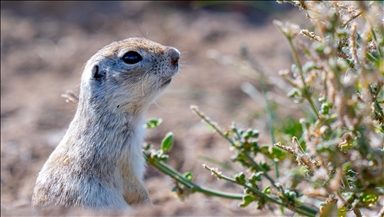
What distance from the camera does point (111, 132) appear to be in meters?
3.26

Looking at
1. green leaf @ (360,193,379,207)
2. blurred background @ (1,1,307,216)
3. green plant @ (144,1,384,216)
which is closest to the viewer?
green plant @ (144,1,384,216)

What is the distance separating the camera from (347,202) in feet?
6.25

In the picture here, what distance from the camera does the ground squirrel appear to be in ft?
10.2

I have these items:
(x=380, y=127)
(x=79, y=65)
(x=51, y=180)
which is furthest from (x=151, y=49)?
(x=79, y=65)

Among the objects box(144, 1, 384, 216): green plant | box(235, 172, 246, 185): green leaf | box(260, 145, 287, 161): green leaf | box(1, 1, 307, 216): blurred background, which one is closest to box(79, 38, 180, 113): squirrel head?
box(1, 1, 307, 216): blurred background

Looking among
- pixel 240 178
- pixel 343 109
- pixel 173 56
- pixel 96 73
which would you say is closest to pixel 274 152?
pixel 240 178

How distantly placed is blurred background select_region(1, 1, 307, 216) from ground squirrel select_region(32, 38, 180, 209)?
0.24 meters

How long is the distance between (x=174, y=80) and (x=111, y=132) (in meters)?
1.75

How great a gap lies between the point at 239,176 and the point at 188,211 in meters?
0.73

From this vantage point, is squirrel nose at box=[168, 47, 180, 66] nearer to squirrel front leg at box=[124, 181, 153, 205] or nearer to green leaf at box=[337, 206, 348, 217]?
squirrel front leg at box=[124, 181, 153, 205]

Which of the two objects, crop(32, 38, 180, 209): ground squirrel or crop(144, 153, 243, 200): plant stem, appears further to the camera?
crop(32, 38, 180, 209): ground squirrel

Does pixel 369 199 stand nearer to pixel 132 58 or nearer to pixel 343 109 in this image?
pixel 343 109

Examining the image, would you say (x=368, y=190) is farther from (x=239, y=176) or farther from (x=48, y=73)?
(x=48, y=73)

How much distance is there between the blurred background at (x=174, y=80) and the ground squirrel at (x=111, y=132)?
242 millimetres
